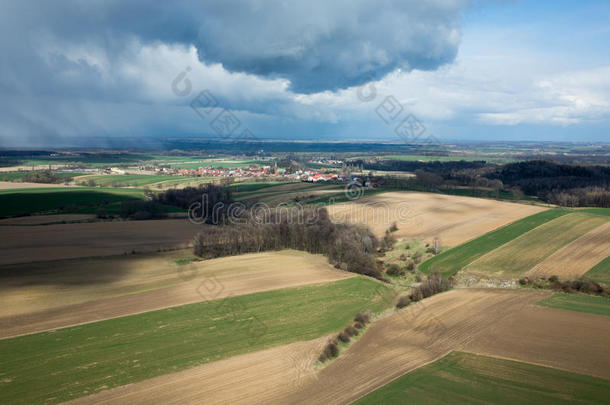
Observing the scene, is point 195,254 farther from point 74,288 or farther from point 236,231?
point 74,288

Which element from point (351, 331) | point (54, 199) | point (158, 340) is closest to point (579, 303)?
point (351, 331)

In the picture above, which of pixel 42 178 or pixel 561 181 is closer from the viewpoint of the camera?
pixel 561 181

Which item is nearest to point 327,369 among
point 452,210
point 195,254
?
point 195,254

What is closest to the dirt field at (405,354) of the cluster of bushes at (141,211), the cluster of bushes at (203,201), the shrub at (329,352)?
the shrub at (329,352)

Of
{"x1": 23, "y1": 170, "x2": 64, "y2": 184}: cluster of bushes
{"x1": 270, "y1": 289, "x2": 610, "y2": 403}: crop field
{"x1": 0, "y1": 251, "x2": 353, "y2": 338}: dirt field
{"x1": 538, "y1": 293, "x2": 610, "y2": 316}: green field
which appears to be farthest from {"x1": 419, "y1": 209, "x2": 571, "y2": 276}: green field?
{"x1": 23, "y1": 170, "x2": 64, "y2": 184}: cluster of bushes

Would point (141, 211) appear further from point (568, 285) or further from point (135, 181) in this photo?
point (568, 285)

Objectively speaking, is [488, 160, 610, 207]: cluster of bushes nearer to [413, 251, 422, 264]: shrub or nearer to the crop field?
[413, 251, 422, 264]: shrub
